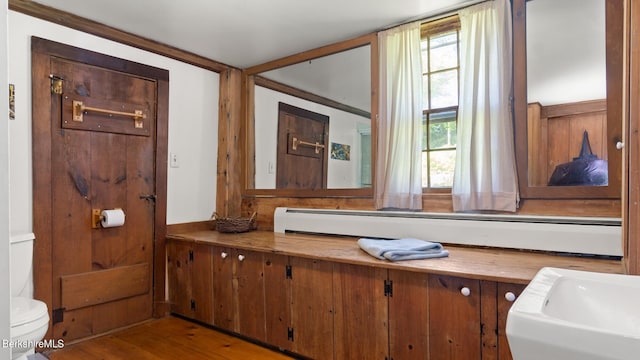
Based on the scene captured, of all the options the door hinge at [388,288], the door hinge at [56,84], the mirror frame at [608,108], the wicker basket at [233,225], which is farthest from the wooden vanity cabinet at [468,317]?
the door hinge at [56,84]

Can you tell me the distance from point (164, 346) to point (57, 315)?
684 mm

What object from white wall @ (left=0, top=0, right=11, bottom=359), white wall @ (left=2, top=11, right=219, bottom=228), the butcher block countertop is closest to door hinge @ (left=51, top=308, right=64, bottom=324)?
white wall @ (left=2, top=11, right=219, bottom=228)

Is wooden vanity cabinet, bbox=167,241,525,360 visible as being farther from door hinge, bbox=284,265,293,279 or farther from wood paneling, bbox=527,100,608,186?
wood paneling, bbox=527,100,608,186

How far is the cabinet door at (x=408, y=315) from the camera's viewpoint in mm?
1662

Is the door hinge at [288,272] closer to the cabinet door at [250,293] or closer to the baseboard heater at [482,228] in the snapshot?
the cabinet door at [250,293]

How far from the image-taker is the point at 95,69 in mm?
2451

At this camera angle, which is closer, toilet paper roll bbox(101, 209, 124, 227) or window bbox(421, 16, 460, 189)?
window bbox(421, 16, 460, 189)

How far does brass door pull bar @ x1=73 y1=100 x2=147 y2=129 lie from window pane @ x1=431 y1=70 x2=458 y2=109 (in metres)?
2.11

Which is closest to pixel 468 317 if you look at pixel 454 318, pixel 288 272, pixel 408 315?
pixel 454 318

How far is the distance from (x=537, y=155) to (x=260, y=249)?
170 centimetres

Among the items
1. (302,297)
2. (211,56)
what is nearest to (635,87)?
(302,297)

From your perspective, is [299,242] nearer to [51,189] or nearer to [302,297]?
[302,297]

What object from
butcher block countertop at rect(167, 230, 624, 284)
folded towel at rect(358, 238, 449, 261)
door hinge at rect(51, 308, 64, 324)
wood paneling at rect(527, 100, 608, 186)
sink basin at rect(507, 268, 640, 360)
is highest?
wood paneling at rect(527, 100, 608, 186)

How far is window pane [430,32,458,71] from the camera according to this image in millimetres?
2301
